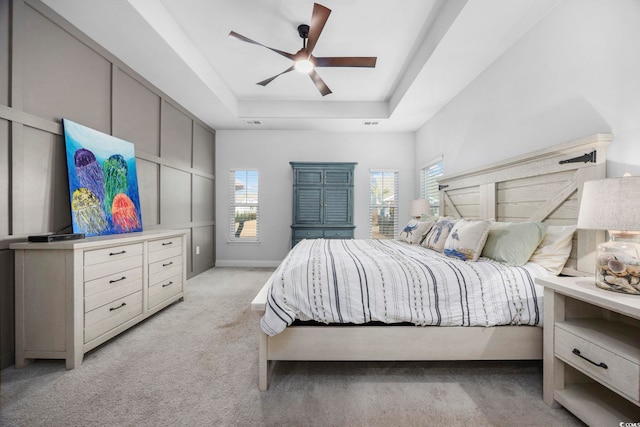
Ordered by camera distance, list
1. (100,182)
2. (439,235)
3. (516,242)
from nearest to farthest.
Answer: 1. (516,242)
2. (100,182)
3. (439,235)

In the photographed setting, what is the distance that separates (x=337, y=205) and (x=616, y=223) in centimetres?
369

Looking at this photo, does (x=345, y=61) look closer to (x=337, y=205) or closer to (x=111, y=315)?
(x=337, y=205)

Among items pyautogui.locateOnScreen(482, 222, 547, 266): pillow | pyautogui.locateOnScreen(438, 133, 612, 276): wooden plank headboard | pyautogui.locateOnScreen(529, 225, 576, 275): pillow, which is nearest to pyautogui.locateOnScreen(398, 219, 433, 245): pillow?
pyautogui.locateOnScreen(438, 133, 612, 276): wooden plank headboard

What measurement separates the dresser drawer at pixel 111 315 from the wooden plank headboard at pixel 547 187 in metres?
3.42

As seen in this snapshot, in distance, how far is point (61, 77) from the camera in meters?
2.18

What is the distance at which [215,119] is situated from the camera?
461cm

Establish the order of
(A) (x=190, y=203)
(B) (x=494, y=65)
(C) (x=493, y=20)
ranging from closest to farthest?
(C) (x=493, y=20)
(B) (x=494, y=65)
(A) (x=190, y=203)

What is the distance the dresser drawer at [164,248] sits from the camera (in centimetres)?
261

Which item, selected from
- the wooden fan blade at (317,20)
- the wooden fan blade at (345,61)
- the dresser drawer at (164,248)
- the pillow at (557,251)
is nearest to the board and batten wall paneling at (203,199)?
the dresser drawer at (164,248)

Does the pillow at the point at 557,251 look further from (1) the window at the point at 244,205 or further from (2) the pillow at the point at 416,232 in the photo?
(1) the window at the point at 244,205

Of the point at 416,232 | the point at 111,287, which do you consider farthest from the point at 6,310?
the point at 416,232

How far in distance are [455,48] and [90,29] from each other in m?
3.30

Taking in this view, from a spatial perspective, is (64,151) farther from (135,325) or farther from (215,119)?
(215,119)

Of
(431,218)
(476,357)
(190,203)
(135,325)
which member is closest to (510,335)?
(476,357)
